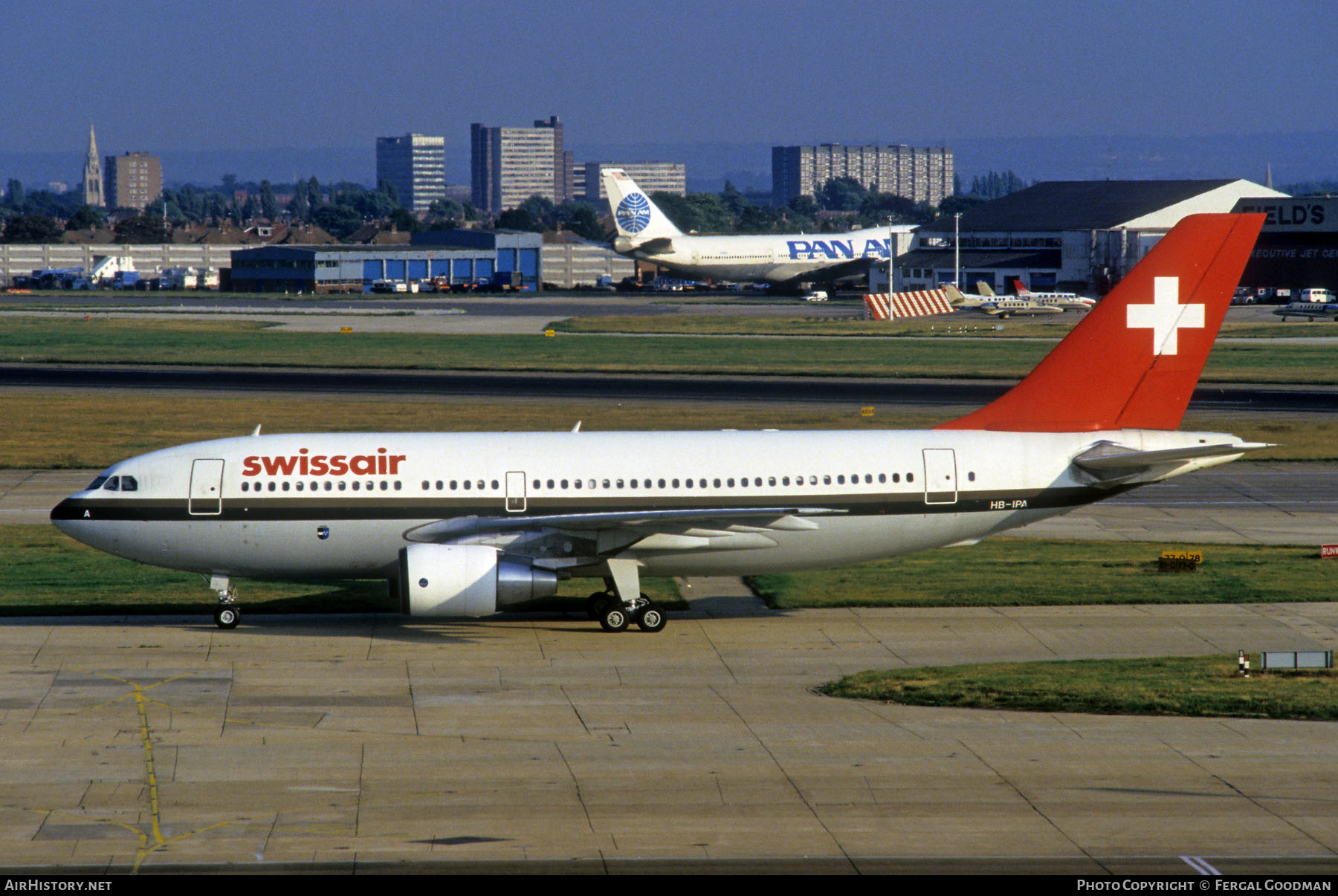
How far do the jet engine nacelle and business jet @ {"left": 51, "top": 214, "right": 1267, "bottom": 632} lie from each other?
0.45ft

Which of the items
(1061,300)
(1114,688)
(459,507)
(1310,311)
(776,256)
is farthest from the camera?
(776,256)

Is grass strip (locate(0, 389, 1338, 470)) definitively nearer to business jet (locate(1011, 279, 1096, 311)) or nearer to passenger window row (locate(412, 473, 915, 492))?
passenger window row (locate(412, 473, 915, 492))

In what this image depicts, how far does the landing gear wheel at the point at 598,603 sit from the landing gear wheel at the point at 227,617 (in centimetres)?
781

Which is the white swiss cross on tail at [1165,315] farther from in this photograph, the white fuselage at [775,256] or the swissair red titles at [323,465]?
the white fuselage at [775,256]

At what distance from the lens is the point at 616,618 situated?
3094 cm

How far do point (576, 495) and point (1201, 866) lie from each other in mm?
16965

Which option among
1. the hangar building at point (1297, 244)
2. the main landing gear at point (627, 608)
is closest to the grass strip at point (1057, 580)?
the main landing gear at point (627, 608)

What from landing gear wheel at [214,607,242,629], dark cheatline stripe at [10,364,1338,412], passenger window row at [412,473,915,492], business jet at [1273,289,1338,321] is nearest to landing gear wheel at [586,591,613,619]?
passenger window row at [412,473,915,492]

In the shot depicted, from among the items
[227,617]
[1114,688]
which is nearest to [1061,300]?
[1114,688]

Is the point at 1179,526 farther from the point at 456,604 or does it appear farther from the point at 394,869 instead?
the point at 394,869

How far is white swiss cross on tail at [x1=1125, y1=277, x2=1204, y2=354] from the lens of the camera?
32188mm

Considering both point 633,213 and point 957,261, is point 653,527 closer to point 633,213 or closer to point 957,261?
point 957,261

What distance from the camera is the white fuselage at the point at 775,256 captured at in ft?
547
